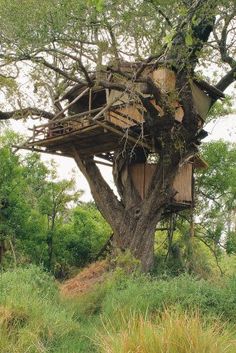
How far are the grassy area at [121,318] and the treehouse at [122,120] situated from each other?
4084 mm

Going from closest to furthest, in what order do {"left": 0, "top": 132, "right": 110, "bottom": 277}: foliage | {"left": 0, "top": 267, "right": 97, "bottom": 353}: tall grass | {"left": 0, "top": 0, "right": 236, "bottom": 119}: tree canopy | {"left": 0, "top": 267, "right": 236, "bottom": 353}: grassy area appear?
{"left": 0, "top": 267, "right": 236, "bottom": 353}: grassy area < {"left": 0, "top": 267, "right": 97, "bottom": 353}: tall grass < {"left": 0, "top": 0, "right": 236, "bottom": 119}: tree canopy < {"left": 0, "top": 132, "right": 110, "bottom": 277}: foliage

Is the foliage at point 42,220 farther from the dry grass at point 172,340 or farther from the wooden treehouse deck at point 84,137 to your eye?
the dry grass at point 172,340

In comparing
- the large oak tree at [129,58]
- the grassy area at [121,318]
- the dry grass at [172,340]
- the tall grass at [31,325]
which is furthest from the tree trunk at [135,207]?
the dry grass at [172,340]

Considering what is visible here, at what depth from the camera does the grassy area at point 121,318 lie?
17.0 ft

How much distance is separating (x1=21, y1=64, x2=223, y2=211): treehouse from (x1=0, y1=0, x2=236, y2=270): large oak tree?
0.20 metres

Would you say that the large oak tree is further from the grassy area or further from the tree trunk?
the grassy area

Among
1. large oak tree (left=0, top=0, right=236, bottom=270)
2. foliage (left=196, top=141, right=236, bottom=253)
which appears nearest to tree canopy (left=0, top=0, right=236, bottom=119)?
large oak tree (left=0, top=0, right=236, bottom=270)


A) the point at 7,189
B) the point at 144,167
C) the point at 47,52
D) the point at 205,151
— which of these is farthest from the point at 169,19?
the point at 205,151

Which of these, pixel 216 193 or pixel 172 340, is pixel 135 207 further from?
pixel 172 340

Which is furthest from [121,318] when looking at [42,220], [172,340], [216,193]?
[216,193]

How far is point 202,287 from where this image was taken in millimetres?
8953

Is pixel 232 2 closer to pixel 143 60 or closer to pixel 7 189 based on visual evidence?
pixel 143 60

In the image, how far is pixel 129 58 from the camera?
11594 mm

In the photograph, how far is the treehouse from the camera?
1222 cm
